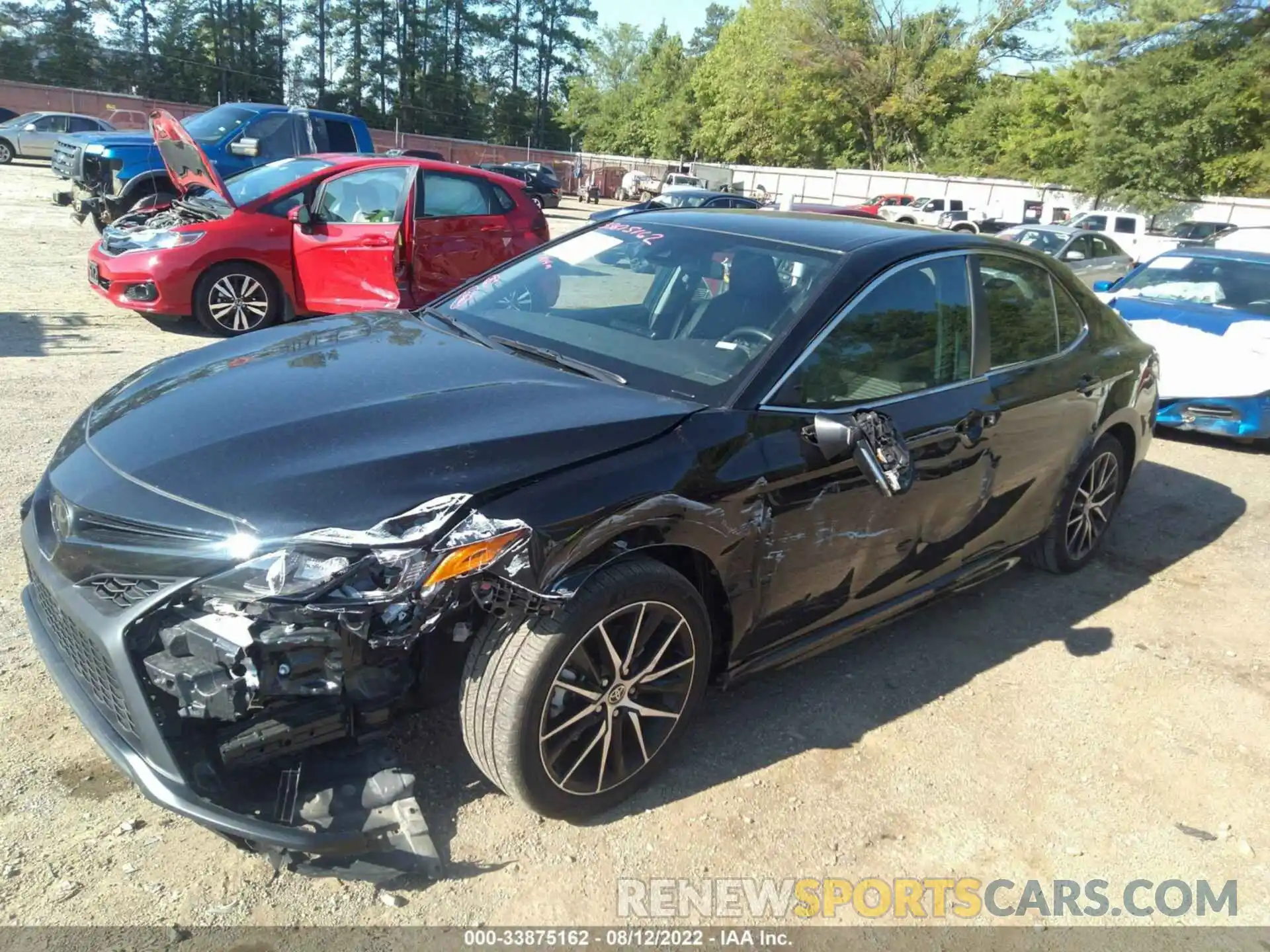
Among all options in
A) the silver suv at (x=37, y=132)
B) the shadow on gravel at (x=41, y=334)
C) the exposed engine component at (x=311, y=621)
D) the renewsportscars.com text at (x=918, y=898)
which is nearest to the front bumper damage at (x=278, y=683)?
the exposed engine component at (x=311, y=621)

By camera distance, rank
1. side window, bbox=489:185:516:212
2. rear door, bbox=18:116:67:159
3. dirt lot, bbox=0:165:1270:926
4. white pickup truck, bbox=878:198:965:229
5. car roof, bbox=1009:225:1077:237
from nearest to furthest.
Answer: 1. dirt lot, bbox=0:165:1270:926
2. side window, bbox=489:185:516:212
3. car roof, bbox=1009:225:1077:237
4. rear door, bbox=18:116:67:159
5. white pickup truck, bbox=878:198:965:229

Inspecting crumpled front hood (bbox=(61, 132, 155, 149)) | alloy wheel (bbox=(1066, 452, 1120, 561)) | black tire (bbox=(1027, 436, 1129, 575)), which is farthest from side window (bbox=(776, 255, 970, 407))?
crumpled front hood (bbox=(61, 132, 155, 149))

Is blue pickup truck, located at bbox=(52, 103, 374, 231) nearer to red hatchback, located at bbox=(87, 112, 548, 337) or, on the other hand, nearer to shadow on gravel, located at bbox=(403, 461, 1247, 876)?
red hatchback, located at bbox=(87, 112, 548, 337)

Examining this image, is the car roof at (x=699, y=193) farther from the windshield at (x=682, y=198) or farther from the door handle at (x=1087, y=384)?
the door handle at (x=1087, y=384)

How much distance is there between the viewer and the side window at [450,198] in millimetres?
7934

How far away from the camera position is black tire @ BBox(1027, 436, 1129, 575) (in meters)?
4.34

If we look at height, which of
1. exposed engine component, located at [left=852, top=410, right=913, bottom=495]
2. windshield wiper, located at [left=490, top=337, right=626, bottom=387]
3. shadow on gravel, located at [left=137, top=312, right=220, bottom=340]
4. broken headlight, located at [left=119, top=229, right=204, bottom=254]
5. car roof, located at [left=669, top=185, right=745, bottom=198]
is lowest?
shadow on gravel, located at [left=137, top=312, right=220, bottom=340]

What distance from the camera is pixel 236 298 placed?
793 cm

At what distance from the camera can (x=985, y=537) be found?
149 inches

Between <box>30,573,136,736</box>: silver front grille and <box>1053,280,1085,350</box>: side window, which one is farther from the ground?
<box>1053,280,1085,350</box>: side window

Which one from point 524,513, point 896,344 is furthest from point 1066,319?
point 524,513

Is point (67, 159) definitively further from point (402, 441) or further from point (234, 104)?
point (402, 441)

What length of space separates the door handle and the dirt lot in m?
1.06

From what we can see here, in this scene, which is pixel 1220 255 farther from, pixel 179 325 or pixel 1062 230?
pixel 179 325
